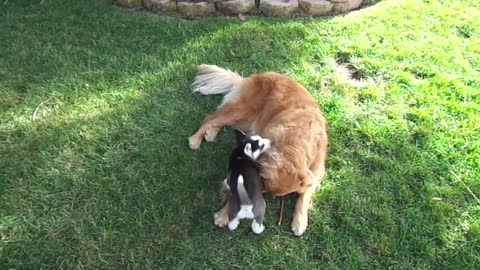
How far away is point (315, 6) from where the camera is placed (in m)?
4.57

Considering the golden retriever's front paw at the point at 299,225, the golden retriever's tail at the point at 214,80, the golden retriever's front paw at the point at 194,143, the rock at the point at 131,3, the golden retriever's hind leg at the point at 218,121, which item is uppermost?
the rock at the point at 131,3

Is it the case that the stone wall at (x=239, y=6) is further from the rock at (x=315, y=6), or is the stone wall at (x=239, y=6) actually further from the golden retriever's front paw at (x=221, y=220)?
the golden retriever's front paw at (x=221, y=220)

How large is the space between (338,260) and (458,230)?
0.80 m

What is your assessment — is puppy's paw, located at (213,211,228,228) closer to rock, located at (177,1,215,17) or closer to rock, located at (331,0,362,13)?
rock, located at (177,1,215,17)

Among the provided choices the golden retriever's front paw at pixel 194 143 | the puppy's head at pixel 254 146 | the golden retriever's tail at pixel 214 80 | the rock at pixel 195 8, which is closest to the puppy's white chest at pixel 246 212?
the puppy's head at pixel 254 146

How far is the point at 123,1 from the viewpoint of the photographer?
179 inches

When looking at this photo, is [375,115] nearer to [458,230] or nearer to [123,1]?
[458,230]

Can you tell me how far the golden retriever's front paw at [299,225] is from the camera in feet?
9.05

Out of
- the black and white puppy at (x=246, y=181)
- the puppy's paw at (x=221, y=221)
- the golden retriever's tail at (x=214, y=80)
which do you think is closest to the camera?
the black and white puppy at (x=246, y=181)

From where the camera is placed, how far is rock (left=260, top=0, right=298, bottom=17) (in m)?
4.52

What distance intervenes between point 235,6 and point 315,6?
2.55 ft

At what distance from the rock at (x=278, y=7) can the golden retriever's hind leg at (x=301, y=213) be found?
224 centimetres

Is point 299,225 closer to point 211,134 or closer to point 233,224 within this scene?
point 233,224

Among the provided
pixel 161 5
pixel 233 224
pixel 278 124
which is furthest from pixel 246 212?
pixel 161 5
